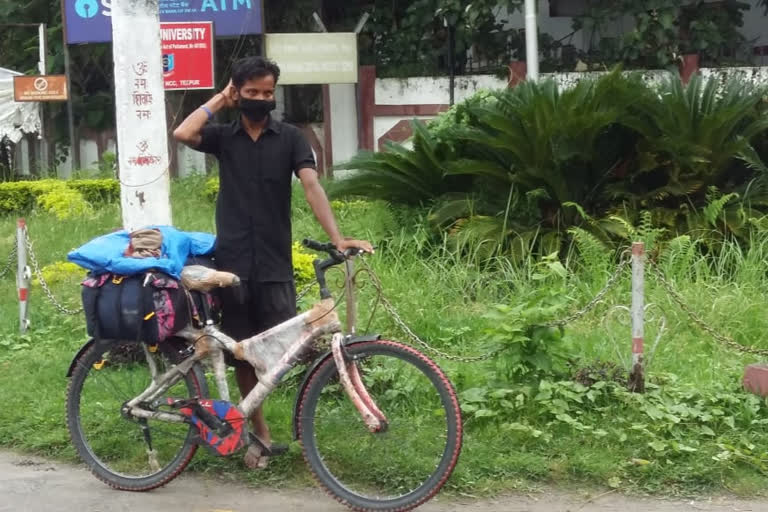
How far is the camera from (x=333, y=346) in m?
4.50

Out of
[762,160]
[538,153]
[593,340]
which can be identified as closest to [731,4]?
[762,160]

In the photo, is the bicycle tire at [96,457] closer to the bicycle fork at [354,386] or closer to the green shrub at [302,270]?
the bicycle fork at [354,386]

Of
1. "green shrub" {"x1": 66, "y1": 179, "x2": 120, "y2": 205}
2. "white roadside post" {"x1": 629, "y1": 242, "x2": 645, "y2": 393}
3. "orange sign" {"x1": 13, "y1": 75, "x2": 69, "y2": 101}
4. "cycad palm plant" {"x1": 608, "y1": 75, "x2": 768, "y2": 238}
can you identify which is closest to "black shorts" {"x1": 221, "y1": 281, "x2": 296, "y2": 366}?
"white roadside post" {"x1": 629, "y1": 242, "x2": 645, "y2": 393}

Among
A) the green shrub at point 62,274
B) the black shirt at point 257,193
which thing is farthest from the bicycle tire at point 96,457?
the green shrub at point 62,274

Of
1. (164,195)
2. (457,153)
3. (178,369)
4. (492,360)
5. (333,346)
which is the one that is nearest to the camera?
(333,346)

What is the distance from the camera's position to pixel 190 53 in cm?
1512

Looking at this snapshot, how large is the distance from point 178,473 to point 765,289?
14.7ft

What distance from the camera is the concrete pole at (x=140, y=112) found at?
20.1ft

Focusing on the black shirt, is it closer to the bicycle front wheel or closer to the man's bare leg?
the man's bare leg

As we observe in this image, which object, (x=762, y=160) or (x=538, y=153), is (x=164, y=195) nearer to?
(x=538, y=153)

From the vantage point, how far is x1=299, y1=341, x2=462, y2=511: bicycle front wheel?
14.5 feet

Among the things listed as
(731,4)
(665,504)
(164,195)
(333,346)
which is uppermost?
(731,4)

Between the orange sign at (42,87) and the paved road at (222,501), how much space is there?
13146mm

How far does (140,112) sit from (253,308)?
1.79 meters
